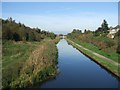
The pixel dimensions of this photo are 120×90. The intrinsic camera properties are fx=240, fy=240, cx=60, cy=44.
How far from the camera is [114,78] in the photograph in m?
22.8

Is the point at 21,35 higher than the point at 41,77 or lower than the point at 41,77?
higher

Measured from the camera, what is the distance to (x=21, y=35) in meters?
64.1

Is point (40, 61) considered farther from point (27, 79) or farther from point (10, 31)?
point (10, 31)

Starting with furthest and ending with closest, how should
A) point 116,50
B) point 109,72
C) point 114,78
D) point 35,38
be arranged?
point 35,38 → point 116,50 → point 109,72 → point 114,78

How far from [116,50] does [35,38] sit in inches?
1661

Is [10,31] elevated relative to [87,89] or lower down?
elevated

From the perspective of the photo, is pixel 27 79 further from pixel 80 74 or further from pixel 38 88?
pixel 80 74

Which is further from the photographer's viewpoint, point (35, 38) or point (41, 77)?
point (35, 38)

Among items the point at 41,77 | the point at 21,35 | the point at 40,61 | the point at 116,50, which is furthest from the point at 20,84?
the point at 21,35

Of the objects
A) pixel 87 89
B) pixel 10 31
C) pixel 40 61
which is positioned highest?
pixel 10 31

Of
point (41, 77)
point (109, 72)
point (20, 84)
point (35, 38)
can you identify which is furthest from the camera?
point (35, 38)

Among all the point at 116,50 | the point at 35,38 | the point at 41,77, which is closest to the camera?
the point at 41,77

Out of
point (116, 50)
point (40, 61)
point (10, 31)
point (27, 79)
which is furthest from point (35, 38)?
point (27, 79)

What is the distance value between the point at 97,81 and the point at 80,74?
136 inches
